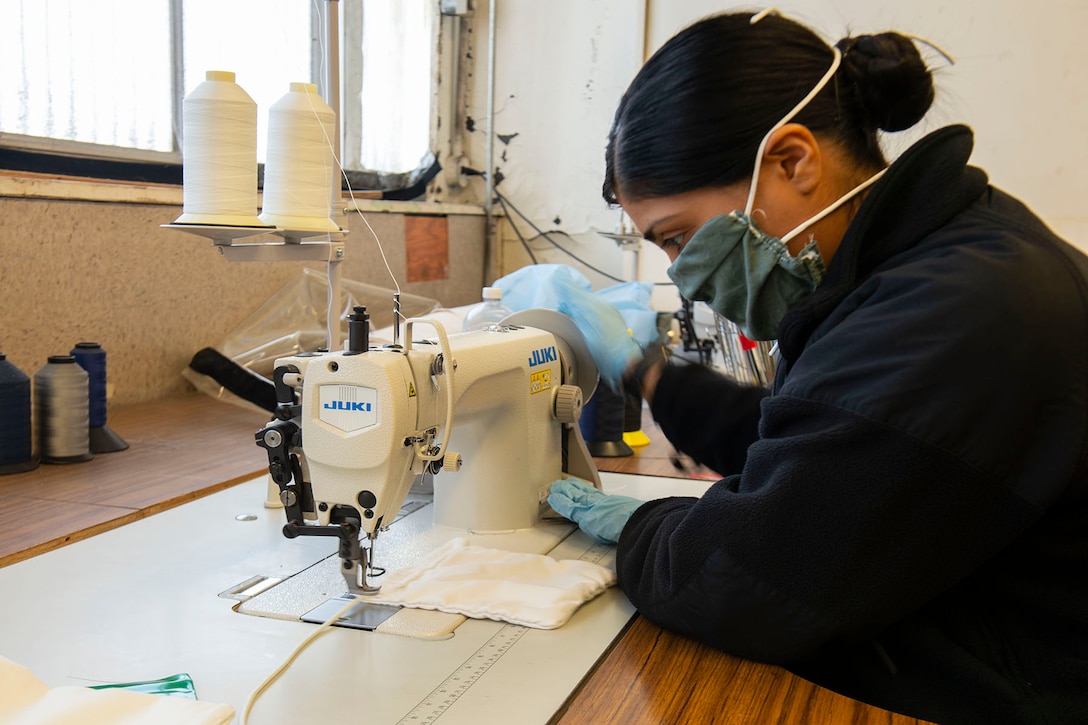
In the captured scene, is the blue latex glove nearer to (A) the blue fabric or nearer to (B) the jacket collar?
(A) the blue fabric

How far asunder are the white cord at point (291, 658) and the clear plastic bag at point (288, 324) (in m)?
1.21

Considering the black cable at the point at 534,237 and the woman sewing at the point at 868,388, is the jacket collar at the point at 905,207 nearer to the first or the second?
the woman sewing at the point at 868,388

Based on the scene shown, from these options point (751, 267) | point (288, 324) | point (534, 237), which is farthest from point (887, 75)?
point (534, 237)

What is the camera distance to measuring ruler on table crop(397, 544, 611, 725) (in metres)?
0.86

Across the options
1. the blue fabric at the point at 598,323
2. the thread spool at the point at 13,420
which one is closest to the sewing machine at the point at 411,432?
the blue fabric at the point at 598,323

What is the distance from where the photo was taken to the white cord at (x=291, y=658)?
86cm

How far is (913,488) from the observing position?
859 mm

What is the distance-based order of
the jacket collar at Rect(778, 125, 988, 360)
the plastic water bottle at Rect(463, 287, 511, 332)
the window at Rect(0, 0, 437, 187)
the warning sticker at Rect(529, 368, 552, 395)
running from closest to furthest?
the jacket collar at Rect(778, 125, 988, 360)
the warning sticker at Rect(529, 368, 552, 395)
the plastic water bottle at Rect(463, 287, 511, 332)
the window at Rect(0, 0, 437, 187)

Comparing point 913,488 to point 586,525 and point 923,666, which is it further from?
point 586,525

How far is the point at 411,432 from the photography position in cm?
111

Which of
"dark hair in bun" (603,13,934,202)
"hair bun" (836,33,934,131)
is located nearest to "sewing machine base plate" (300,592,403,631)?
"dark hair in bun" (603,13,934,202)

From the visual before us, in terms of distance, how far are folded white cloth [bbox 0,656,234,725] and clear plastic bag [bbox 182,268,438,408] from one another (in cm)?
141

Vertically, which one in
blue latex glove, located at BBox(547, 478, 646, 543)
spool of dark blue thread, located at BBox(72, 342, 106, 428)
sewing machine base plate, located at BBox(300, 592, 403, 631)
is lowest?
sewing machine base plate, located at BBox(300, 592, 403, 631)

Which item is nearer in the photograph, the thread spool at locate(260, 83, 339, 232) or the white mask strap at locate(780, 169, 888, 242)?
the white mask strap at locate(780, 169, 888, 242)
